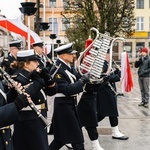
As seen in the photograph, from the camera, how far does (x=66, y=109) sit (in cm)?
624

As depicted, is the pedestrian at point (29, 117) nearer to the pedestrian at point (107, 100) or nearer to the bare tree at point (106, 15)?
the pedestrian at point (107, 100)

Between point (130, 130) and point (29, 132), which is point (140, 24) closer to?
point (130, 130)

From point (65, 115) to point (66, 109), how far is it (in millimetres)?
90

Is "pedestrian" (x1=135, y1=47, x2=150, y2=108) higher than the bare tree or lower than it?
lower

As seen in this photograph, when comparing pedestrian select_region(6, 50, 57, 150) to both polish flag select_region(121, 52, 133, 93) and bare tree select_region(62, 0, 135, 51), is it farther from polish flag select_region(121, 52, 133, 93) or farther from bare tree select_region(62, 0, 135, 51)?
bare tree select_region(62, 0, 135, 51)

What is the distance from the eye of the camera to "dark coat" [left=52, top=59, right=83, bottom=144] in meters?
6.07

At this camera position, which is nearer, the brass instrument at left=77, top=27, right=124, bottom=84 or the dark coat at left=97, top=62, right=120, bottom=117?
the brass instrument at left=77, top=27, right=124, bottom=84

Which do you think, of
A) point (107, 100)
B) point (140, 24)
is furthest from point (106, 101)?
point (140, 24)

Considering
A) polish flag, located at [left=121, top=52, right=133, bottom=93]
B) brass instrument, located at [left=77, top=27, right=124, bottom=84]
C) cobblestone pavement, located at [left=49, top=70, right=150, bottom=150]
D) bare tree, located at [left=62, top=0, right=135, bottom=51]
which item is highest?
bare tree, located at [left=62, top=0, right=135, bottom=51]

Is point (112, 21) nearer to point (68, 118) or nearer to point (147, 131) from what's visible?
point (147, 131)

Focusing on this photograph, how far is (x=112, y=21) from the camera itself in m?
19.5

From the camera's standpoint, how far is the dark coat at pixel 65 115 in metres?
6.07

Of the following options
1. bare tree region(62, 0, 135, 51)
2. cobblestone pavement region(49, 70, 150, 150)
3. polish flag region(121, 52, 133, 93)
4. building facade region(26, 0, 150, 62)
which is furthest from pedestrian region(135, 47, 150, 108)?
building facade region(26, 0, 150, 62)

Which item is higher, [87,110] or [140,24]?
[140,24]
